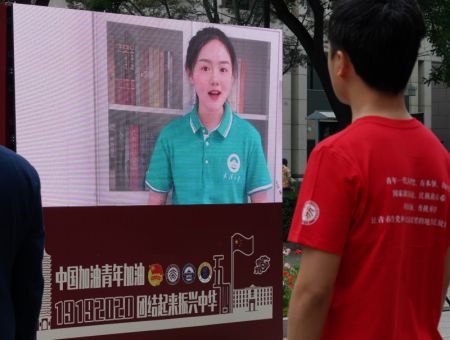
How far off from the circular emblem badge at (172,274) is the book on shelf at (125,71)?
48.1 inches

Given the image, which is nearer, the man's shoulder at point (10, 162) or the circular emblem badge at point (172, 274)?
the man's shoulder at point (10, 162)

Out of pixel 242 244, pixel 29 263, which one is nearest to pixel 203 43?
pixel 242 244

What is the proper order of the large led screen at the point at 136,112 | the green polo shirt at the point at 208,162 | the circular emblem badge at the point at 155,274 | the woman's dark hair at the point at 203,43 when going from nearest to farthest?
the large led screen at the point at 136,112, the circular emblem badge at the point at 155,274, the green polo shirt at the point at 208,162, the woman's dark hair at the point at 203,43

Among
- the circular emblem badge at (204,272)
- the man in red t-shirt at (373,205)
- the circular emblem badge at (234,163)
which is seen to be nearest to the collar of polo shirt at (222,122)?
the circular emblem badge at (234,163)

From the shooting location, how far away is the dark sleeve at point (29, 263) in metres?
2.47

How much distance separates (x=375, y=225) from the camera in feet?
6.88

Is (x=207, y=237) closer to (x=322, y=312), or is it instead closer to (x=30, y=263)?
(x=30, y=263)

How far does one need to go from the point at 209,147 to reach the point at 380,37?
4043 millimetres

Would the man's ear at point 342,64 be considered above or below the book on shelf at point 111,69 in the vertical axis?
below

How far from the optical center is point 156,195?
590 cm

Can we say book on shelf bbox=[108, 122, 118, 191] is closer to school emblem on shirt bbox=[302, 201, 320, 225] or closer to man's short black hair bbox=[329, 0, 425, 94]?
man's short black hair bbox=[329, 0, 425, 94]

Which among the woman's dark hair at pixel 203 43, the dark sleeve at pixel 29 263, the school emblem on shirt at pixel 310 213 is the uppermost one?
the woman's dark hair at pixel 203 43

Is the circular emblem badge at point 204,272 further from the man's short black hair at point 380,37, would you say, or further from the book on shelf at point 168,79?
the man's short black hair at point 380,37

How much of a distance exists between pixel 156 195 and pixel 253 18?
18597 mm
